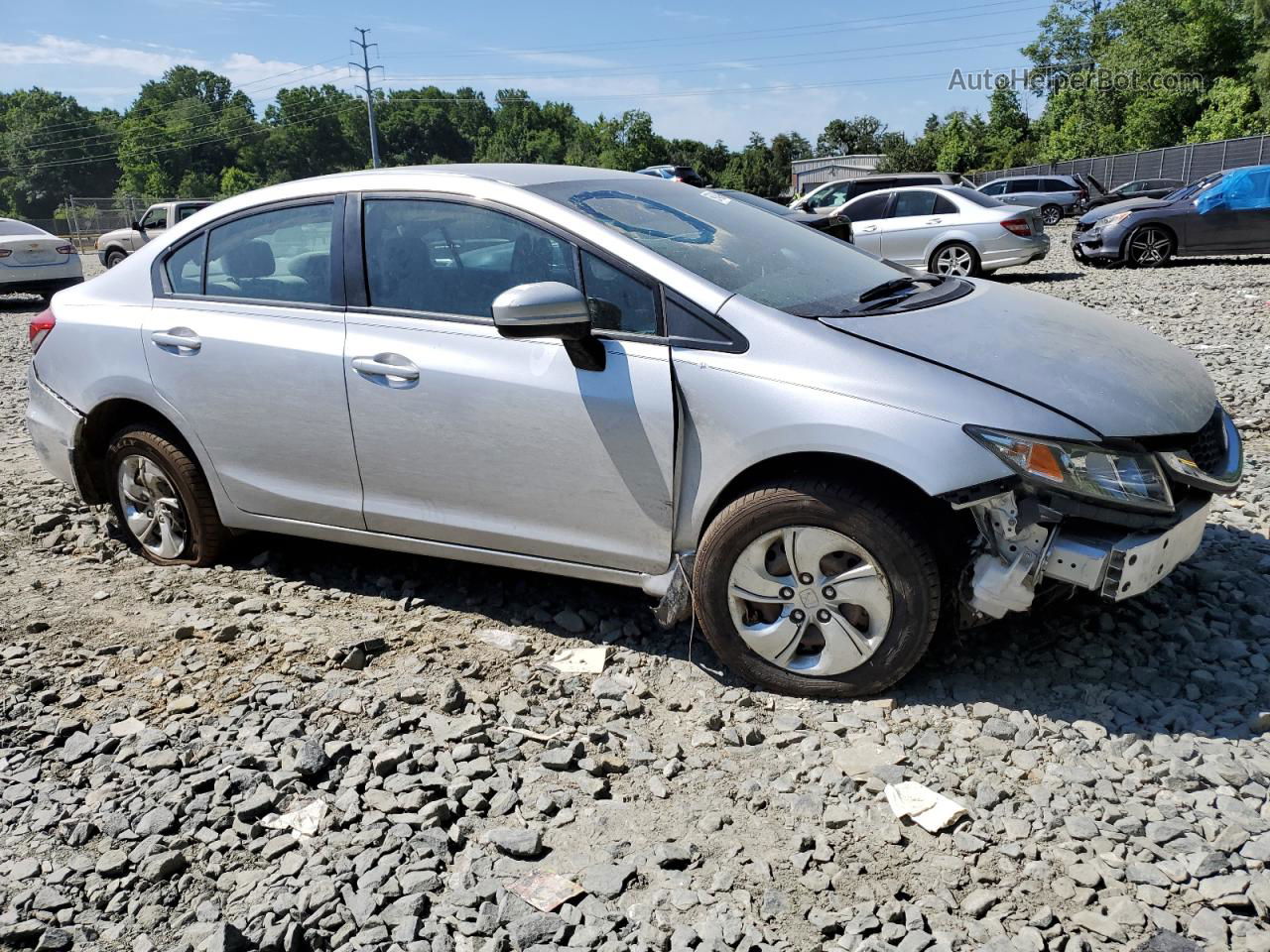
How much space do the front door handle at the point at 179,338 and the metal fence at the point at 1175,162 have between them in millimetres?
33215

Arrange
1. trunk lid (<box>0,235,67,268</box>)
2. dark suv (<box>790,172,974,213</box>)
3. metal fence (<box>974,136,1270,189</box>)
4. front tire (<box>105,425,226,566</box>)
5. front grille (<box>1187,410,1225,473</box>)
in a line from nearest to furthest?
front grille (<box>1187,410,1225,473</box>), front tire (<box>105,425,226,566</box>), trunk lid (<box>0,235,67,268</box>), dark suv (<box>790,172,974,213</box>), metal fence (<box>974,136,1270,189</box>)

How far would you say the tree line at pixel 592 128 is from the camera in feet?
180

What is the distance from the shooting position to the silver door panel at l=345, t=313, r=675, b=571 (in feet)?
11.0

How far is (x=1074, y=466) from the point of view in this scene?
9.59 feet

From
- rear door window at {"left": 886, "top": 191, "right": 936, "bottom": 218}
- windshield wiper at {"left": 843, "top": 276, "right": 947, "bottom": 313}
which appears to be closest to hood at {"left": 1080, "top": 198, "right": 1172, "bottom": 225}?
rear door window at {"left": 886, "top": 191, "right": 936, "bottom": 218}

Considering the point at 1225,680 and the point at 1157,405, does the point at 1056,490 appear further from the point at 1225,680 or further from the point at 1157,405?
the point at 1225,680

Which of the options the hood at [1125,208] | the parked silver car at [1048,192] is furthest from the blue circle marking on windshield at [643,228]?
the parked silver car at [1048,192]

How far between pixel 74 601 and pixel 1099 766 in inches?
160

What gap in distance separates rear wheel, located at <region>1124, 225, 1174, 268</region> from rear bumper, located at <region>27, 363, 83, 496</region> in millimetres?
15877

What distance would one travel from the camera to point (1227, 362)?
793cm

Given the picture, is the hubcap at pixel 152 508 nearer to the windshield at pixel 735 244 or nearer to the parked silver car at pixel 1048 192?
the windshield at pixel 735 244

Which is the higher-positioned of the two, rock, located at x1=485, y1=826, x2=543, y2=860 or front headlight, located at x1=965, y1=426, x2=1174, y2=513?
front headlight, located at x1=965, y1=426, x2=1174, y2=513

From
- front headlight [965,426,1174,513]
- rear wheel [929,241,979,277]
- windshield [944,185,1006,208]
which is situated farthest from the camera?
windshield [944,185,1006,208]

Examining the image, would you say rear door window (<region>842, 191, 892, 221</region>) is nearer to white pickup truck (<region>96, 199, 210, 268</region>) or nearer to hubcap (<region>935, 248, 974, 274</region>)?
hubcap (<region>935, 248, 974, 274</region>)
